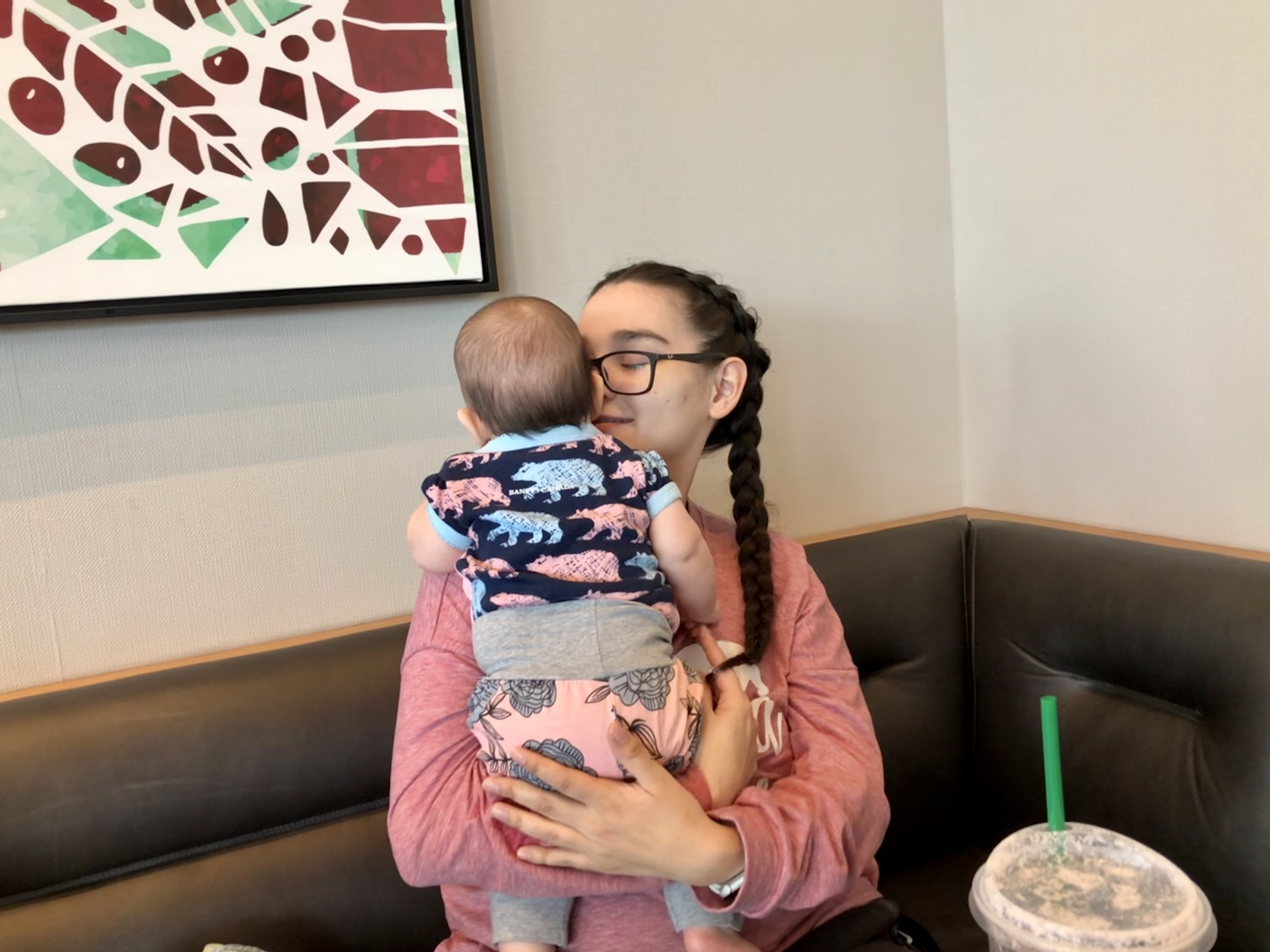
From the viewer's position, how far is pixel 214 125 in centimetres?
140

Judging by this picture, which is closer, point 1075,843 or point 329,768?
point 1075,843

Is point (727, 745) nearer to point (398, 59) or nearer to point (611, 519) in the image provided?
point (611, 519)

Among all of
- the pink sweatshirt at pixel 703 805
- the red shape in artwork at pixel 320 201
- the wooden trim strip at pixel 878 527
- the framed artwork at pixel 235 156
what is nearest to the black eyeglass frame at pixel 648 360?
the pink sweatshirt at pixel 703 805

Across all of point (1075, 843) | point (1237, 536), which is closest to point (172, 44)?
point (1075, 843)

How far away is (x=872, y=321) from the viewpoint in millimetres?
2053

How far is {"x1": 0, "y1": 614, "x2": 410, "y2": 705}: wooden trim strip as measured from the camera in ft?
4.46

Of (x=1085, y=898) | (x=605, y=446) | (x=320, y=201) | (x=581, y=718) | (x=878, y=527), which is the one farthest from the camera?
(x=878, y=527)

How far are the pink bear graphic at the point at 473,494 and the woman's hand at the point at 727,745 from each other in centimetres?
36

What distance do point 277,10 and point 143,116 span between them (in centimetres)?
27

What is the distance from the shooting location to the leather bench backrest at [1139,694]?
132 cm

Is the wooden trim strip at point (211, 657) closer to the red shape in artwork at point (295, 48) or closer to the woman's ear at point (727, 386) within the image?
the woman's ear at point (727, 386)

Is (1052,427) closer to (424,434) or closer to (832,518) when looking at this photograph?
(832,518)

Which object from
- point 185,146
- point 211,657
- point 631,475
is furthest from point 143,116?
point 631,475

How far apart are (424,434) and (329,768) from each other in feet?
1.92
